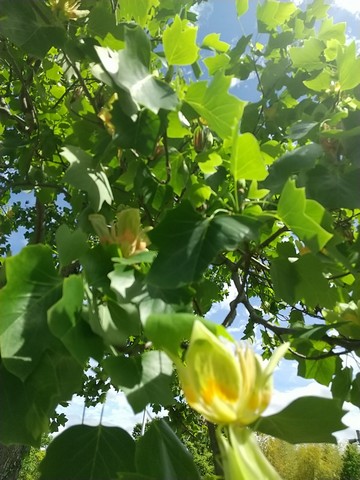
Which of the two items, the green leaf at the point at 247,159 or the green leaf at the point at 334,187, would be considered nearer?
the green leaf at the point at 247,159

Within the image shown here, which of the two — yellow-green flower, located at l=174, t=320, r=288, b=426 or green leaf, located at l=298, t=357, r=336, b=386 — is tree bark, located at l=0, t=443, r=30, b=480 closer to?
green leaf, located at l=298, t=357, r=336, b=386

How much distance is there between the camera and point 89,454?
835mm

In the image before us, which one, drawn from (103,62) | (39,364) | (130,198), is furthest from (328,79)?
(39,364)

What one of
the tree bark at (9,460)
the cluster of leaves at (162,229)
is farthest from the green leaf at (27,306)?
the tree bark at (9,460)

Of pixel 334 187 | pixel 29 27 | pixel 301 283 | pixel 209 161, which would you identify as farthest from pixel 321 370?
pixel 29 27

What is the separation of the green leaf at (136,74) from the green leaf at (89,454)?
0.68m

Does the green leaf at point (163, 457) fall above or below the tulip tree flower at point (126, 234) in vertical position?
below

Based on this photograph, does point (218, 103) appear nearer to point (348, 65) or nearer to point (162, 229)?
point (162, 229)

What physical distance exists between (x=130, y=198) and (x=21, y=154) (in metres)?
0.95

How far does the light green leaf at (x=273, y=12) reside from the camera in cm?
178

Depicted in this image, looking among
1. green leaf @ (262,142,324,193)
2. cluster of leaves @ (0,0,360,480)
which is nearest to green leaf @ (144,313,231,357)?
cluster of leaves @ (0,0,360,480)

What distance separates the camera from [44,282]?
32.2 inches

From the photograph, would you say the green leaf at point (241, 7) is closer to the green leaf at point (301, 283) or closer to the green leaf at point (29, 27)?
the green leaf at point (29, 27)

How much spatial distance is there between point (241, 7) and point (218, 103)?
3.19 ft
